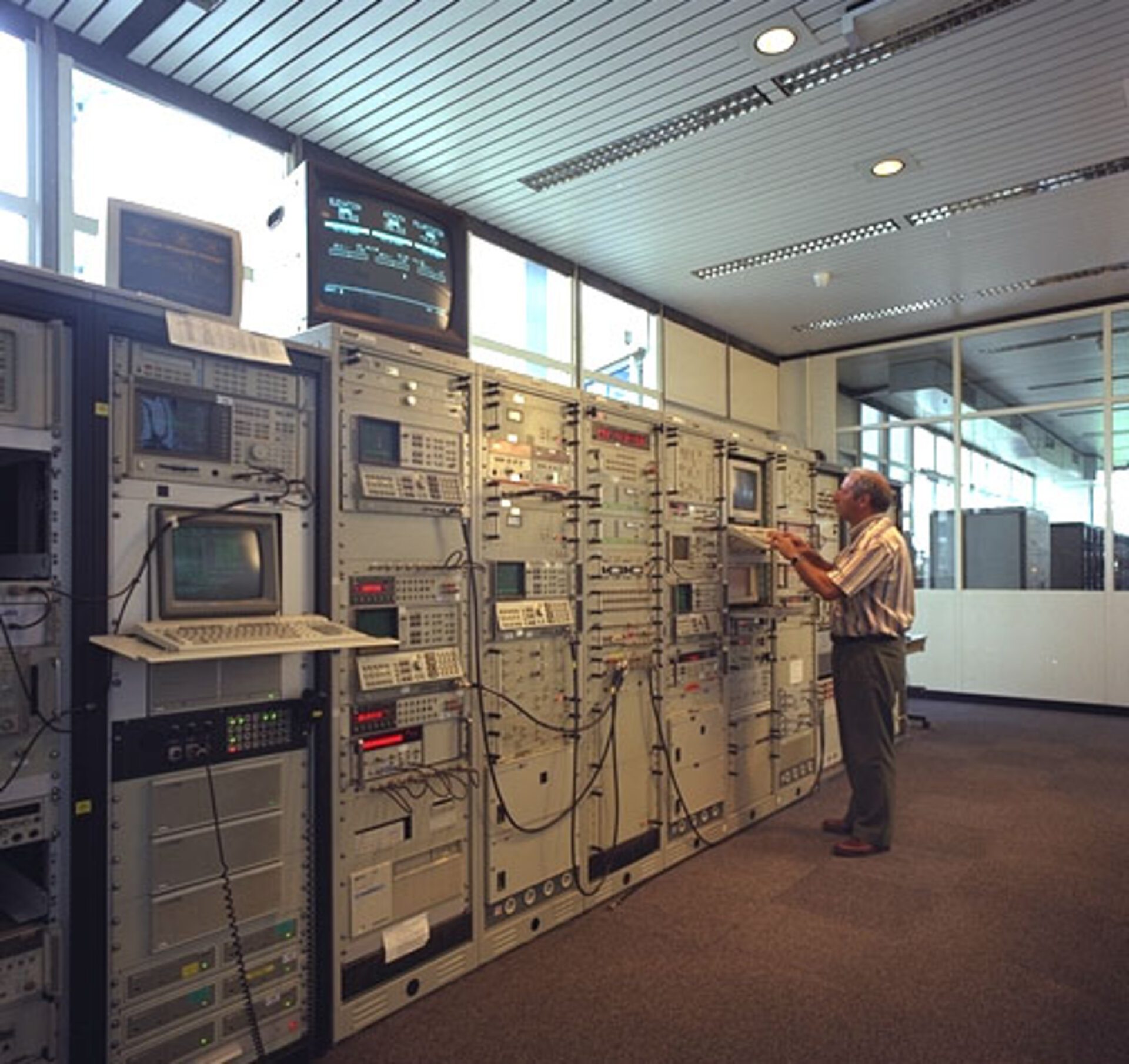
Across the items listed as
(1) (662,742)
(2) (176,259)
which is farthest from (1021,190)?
(2) (176,259)

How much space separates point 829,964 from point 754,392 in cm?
624

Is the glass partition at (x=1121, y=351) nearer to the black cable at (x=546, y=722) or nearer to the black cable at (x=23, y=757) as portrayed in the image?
the black cable at (x=546, y=722)

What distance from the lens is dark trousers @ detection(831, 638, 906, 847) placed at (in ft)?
11.3

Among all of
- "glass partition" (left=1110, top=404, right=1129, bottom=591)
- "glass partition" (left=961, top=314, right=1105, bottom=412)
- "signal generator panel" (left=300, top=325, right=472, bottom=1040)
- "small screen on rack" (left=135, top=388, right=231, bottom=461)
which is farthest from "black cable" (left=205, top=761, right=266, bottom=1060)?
"glass partition" (left=961, top=314, right=1105, bottom=412)

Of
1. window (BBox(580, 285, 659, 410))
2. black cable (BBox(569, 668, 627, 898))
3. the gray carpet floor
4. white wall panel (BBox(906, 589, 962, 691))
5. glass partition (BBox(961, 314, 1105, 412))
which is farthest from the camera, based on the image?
white wall panel (BBox(906, 589, 962, 691))

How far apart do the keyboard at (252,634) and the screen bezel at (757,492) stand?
2.16m

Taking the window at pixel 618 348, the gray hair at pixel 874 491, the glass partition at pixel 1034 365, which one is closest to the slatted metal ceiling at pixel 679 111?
the window at pixel 618 348

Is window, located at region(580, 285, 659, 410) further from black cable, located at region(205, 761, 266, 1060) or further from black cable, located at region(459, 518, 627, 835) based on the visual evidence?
black cable, located at region(205, 761, 266, 1060)

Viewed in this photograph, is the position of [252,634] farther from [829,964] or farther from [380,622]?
[829,964]

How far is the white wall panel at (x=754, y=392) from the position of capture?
7.70 m

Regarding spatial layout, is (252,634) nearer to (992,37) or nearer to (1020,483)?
(992,37)

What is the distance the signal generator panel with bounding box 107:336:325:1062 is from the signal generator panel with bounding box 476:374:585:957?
639mm

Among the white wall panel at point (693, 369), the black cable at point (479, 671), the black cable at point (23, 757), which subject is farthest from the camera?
the white wall panel at point (693, 369)

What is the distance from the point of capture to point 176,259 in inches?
78.9
